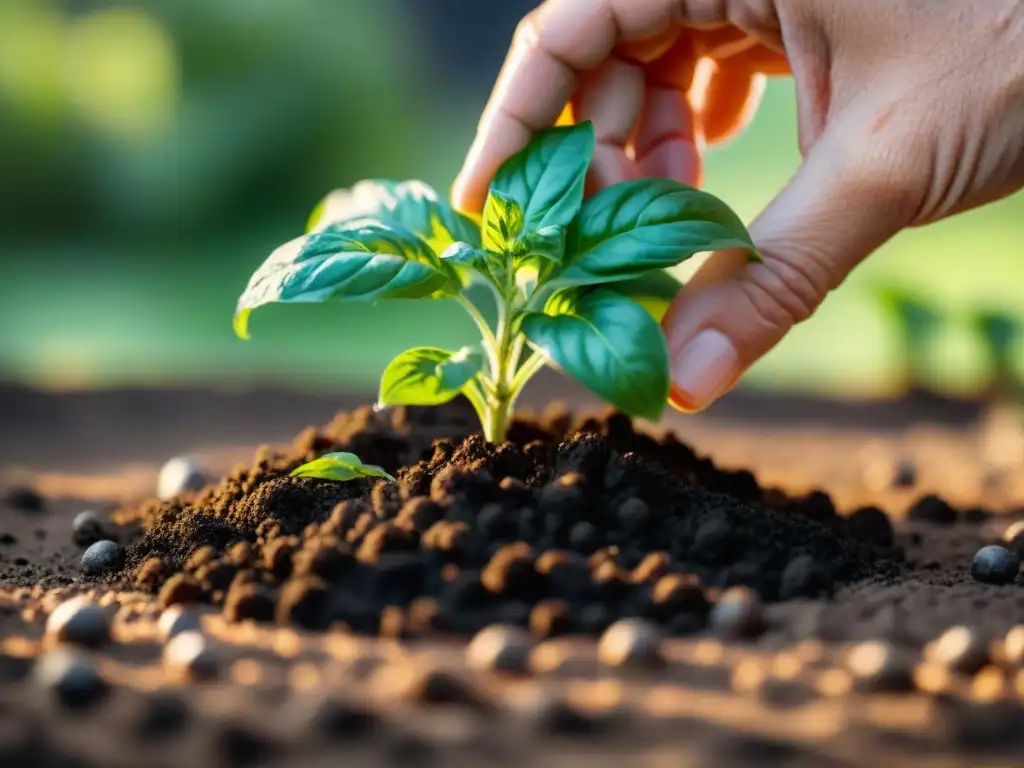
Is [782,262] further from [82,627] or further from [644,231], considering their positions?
[82,627]

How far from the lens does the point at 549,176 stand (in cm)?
140

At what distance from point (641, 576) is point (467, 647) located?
213mm

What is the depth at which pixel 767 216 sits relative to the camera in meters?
1.49

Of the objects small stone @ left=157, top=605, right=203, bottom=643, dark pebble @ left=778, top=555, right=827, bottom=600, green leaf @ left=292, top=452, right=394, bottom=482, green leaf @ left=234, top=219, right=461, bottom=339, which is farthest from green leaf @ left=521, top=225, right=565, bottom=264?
small stone @ left=157, top=605, right=203, bottom=643

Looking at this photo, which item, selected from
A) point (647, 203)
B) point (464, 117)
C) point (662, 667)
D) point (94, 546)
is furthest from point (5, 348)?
point (662, 667)

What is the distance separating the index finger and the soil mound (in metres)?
0.42

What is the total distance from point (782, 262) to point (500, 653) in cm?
79

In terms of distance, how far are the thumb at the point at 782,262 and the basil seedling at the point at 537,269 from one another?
0.14 m

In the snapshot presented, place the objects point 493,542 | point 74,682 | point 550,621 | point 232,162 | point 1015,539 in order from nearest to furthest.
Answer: point 74,682 < point 550,621 < point 493,542 < point 1015,539 < point 232,162

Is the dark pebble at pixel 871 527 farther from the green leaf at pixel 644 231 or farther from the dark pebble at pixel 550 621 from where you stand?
the dark pebble at pixel 550 621

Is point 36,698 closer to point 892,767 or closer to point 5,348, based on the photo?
point 892,767

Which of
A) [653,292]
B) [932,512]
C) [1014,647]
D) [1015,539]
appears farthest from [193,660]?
[932,512]

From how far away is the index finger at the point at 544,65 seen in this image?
5.31 feet

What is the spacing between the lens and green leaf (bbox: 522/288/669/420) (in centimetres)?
114
